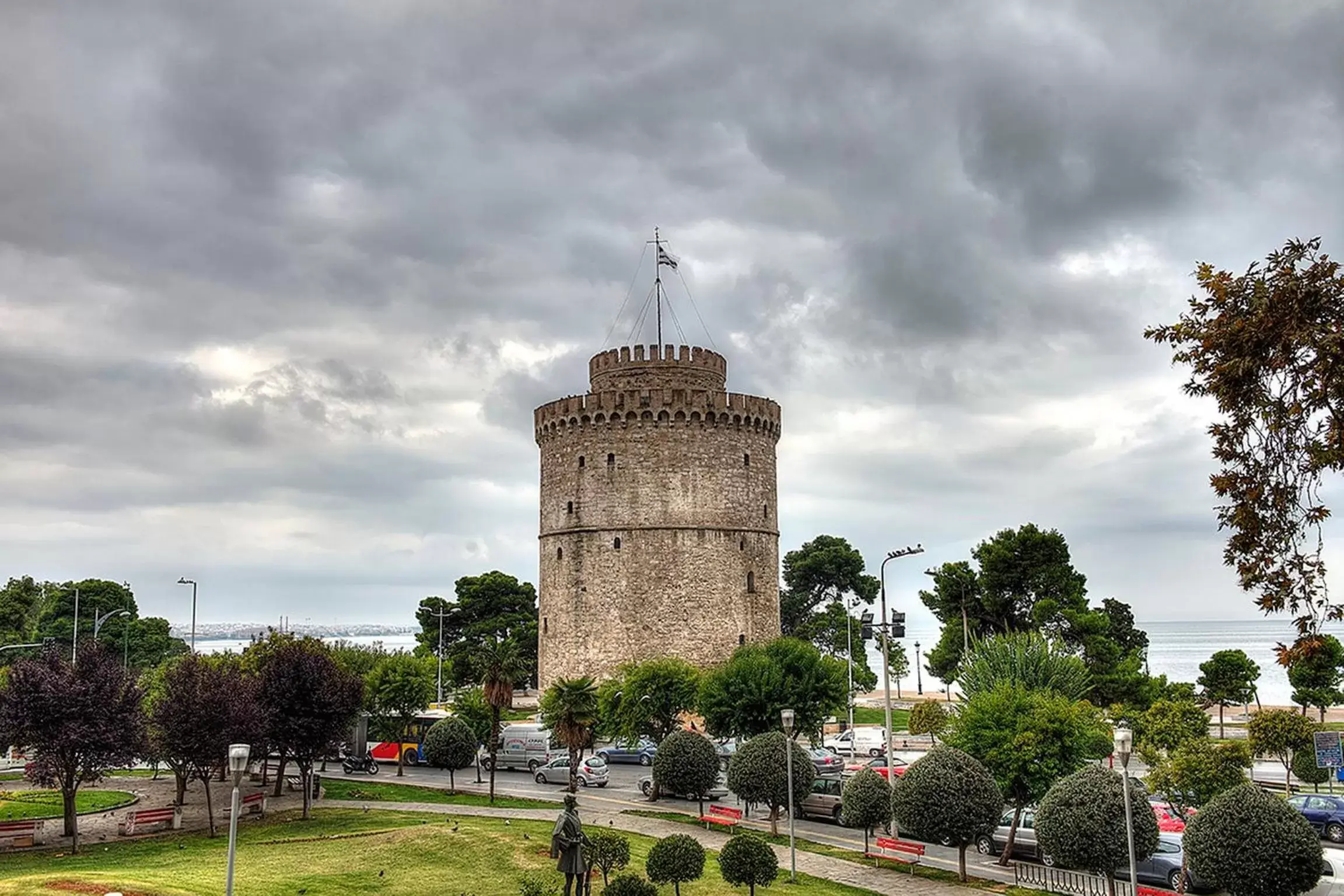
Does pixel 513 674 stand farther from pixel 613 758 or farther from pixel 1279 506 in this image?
pixel 1279 506

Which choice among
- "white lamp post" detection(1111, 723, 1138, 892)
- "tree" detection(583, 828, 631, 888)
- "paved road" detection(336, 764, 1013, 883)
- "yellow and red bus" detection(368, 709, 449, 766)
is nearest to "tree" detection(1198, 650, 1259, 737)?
"paved road" detection(336, 764, 1013, 883)

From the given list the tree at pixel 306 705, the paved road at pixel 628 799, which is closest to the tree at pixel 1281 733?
the paved road at pixel 628 799

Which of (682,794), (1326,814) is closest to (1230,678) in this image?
(1326,814)

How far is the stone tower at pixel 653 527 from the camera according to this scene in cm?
5156

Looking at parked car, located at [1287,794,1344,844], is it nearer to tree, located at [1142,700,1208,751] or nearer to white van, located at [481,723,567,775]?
tree, located at [1142,700,1208,751]

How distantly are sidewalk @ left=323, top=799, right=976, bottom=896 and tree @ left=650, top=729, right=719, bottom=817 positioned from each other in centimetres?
123

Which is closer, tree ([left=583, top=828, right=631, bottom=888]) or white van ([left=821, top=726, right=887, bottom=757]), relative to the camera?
tree ([left=583, top=828, right=631, bottom=888])

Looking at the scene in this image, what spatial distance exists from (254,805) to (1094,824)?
22062 mm

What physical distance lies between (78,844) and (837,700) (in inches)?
919

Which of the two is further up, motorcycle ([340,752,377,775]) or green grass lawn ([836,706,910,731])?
motorcycle ([340,752,377,775])

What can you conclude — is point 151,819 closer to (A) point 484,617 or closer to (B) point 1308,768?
(B) point 1308,768

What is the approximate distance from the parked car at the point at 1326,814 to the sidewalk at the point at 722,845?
11696mm

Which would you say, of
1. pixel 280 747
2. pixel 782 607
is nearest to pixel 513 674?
pixel 280 747

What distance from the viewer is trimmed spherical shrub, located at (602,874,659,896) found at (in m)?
16.1
